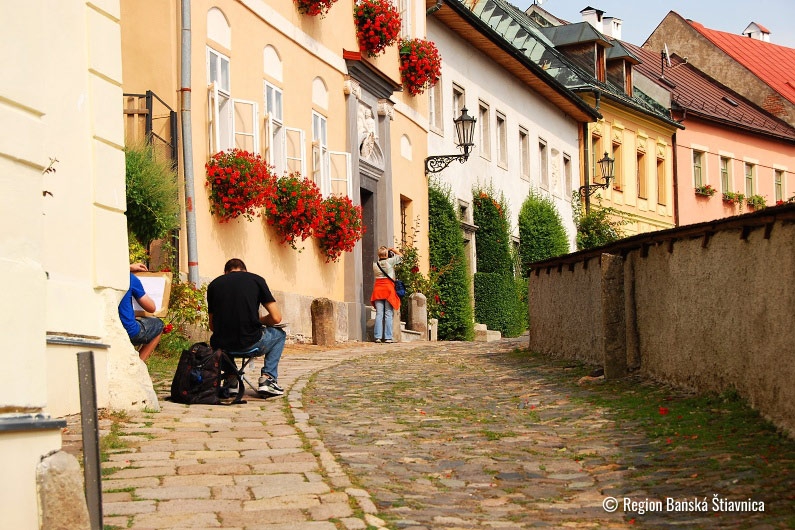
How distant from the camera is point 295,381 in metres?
Result: 13.3

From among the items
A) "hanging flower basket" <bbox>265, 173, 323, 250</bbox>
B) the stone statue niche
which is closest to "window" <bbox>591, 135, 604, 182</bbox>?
the stone statue niche

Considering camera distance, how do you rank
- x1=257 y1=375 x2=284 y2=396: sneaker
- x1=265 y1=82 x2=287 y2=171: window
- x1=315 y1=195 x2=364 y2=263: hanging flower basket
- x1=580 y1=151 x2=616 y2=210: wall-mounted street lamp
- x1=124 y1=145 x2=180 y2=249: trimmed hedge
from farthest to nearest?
1. x1=580 y1=151 x2=616 y2=210: wall-mounted street lamp
2. x1=315 y1=195 x2=364 y2=263: hanging flower basket
3. x1=265 y1=82 x2=287 y2=171: window
4. x1=124 y1=145 x2=180 y2=249: trimmed hedge
5. x1=257 y1=375 x2=284 y2=396: sneaker

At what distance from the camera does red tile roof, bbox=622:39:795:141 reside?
46375mm

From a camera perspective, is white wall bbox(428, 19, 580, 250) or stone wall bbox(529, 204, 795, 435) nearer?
stone wall bbox(529, 204, 795, 435)

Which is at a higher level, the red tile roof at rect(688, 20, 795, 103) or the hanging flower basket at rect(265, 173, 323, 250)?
the red tile roof at rect(688, 20, 795, 103)

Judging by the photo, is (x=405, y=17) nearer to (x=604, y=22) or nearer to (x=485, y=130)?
(x=485, y=130)

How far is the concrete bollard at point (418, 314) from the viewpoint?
24.0 meters

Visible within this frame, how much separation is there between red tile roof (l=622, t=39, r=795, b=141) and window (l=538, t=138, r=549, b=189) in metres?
10.2

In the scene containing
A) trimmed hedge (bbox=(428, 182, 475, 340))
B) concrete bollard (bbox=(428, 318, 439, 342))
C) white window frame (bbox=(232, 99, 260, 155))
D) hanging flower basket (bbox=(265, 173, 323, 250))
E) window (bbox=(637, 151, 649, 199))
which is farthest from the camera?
window (bbox=(637, 151, 649, 199))

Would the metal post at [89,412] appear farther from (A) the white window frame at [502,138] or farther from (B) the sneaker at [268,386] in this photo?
(A) the white window frame at [502,138]

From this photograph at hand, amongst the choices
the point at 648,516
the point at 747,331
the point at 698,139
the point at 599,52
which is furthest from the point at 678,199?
the point at 648,516

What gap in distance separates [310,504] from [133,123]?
887 cm

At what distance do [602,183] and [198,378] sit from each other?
2763 centimetres

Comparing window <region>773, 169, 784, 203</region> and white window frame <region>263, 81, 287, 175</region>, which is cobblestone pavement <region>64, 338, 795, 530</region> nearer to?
white window frame <region>263, 81, 287, 175</region>
